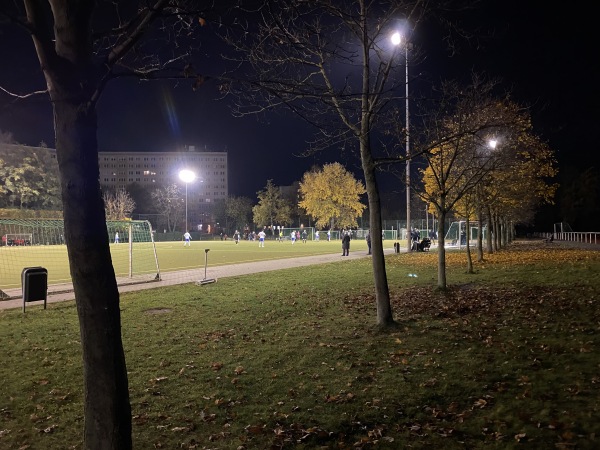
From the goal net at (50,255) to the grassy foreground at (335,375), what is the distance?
2.47m

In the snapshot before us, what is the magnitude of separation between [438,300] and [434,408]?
21.3 ft

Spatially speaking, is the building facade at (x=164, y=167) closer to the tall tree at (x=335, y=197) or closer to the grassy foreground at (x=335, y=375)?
the tall tree at (x=335, y=197)

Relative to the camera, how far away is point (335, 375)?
6.42 meters

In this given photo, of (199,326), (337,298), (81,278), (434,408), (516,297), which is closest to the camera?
(81,278)

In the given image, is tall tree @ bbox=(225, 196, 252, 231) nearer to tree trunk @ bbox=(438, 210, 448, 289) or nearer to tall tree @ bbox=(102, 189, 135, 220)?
tall tree @ bbox=(102, 189, 135, 220)

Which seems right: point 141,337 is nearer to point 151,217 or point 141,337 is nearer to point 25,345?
point 25,345

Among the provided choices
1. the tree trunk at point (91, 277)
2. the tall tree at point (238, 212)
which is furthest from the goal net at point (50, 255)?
the tall tree at point (238, 212)

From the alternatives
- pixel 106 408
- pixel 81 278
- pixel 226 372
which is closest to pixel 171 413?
pixel 226 372

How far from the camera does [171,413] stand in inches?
Answer: 218

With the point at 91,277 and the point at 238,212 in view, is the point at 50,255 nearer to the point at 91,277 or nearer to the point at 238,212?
the point at 91,277

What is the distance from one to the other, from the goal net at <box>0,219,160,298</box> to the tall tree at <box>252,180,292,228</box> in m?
41.2

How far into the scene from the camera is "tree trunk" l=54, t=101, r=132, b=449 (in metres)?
3.36

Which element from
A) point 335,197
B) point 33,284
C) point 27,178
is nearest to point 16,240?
point 33,284

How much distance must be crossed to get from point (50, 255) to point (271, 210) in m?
56.1
